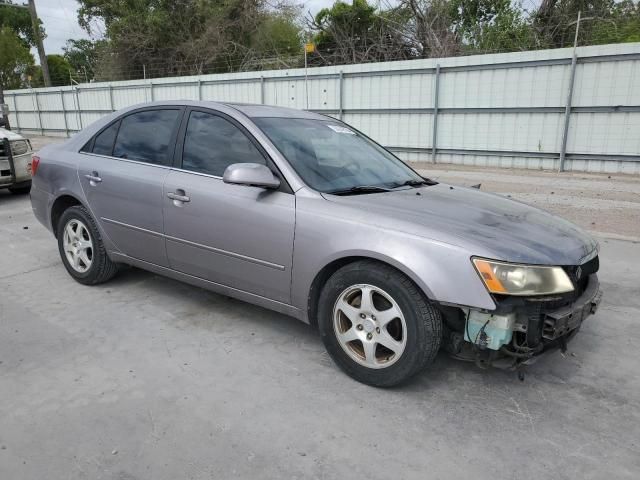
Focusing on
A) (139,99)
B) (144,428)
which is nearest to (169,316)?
(144,428)

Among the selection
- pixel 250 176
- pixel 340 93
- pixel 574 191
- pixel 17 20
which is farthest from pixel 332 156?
pixel 17 20

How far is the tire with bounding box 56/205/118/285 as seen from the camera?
4.30m

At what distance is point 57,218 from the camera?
4.65m

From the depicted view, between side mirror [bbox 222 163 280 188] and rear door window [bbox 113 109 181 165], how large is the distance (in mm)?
924

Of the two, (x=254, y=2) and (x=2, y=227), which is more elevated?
(x=254, y=2)

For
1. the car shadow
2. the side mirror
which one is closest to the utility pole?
the car shadow

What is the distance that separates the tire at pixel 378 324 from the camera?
8.58ft

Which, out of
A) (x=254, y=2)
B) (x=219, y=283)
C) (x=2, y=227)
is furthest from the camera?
(x=254, y=2)

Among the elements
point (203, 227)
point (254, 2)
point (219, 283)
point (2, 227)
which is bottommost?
→ point (2, 227)

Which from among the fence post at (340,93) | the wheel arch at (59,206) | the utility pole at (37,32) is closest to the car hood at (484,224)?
the wheel arch at (59,206)

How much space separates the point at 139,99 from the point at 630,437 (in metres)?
20.8

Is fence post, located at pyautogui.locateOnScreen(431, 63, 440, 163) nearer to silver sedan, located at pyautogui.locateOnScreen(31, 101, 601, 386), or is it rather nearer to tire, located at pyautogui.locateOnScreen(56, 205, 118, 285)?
silver sedan, located at pyautogui.locateOnScreen(31, 101, 601, 386)

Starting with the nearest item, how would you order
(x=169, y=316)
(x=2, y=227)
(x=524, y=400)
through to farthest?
1. (x=524, y=400)
2. (x=169, y=316)
3. (x=2, y=227)

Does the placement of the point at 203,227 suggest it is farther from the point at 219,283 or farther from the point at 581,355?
the point at 581,355
